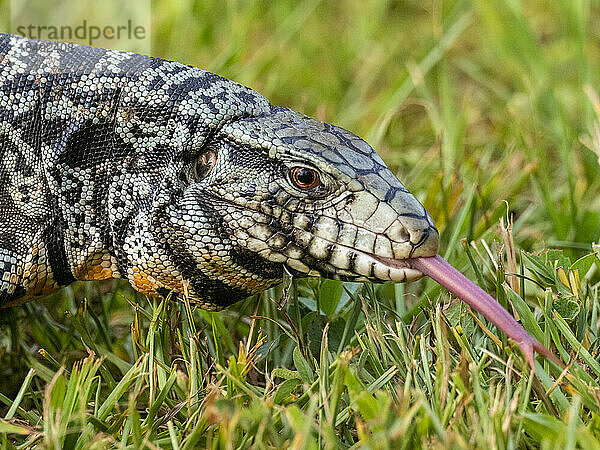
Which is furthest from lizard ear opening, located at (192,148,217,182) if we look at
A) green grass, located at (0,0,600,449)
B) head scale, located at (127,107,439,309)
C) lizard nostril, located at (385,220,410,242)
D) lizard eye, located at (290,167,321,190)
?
lizard nostril, located at (385,220,410,242)

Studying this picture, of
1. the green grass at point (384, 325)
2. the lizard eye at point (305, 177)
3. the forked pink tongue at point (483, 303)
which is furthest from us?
the lizard eye at point (305, 177)

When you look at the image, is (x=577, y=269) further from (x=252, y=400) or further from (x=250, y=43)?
(x=250, y=43)

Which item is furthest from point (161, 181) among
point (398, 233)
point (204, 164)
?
point (398, 233)

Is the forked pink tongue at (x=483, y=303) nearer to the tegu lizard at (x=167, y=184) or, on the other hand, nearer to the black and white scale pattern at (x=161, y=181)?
the tegu lizard at (x=167, y=184)

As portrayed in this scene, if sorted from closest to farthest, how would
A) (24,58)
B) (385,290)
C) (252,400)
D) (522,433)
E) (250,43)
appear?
1. (522,433)
2. (252,400)
3. (24,58)
4. (385,290)
5. (250,43)

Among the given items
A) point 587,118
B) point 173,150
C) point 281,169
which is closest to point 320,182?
point 281,169

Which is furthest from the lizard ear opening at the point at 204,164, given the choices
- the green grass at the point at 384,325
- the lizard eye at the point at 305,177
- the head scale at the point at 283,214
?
the green grass at the point at 384,325

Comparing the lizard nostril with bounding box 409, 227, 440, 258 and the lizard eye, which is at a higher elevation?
the lizard eye

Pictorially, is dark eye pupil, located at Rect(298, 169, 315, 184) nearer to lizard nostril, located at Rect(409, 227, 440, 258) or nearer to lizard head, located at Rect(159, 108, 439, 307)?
lizard head, located at Rect(159, 108, 439, 307)
